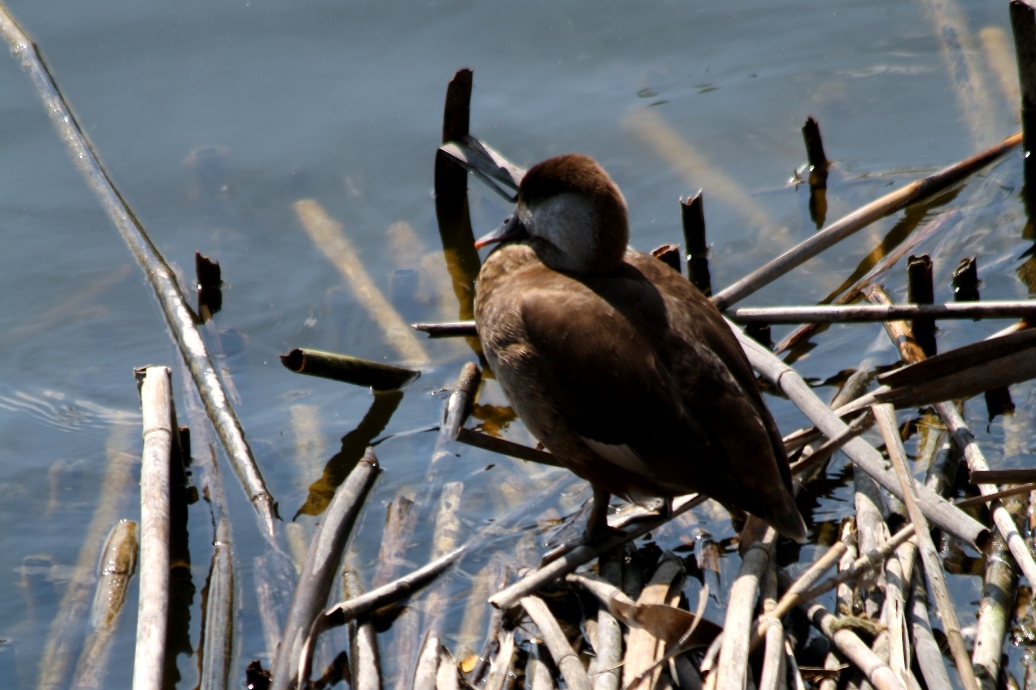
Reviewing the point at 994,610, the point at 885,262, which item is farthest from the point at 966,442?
the point at 885,262

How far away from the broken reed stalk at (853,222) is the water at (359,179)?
0.22 m

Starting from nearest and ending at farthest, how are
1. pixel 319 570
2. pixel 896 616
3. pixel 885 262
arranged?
pixel 896 616 < pixel 319 570 < pixel 885 262

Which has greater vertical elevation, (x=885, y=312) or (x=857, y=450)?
(x=885, y=312)

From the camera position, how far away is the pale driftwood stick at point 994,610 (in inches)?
121

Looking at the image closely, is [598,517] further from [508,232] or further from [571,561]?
[508,232]

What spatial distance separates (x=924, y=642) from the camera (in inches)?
123

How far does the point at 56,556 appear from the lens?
420 centimetres

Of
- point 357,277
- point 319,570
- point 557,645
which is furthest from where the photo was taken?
point 357,277

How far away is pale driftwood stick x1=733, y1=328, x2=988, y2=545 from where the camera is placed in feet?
10.8

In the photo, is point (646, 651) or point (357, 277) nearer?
point (646, 651)

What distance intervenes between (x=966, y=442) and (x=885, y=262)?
1.74 meters

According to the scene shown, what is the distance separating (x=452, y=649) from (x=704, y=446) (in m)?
1.09

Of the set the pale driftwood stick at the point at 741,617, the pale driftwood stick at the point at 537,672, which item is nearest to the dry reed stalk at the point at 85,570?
the pale driftwood stick at the point at 537,672

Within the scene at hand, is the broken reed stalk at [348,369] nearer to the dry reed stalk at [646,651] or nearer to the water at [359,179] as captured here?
the water at [359,179]
